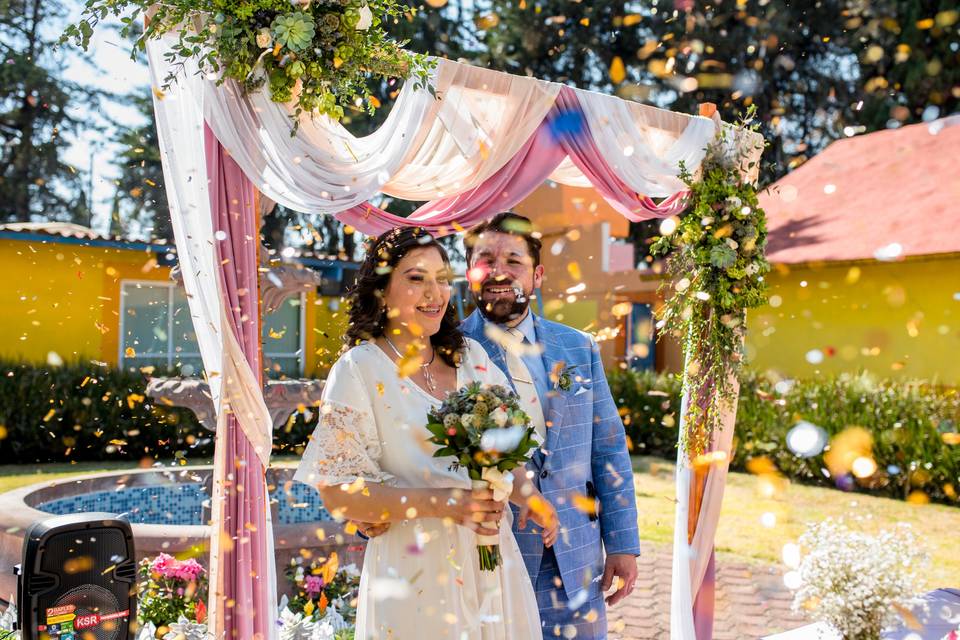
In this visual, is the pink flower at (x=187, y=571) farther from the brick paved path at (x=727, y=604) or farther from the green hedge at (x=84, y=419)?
the green hedge at (x=84, y=419)

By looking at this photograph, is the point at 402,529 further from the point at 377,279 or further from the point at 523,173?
the point at 523,173

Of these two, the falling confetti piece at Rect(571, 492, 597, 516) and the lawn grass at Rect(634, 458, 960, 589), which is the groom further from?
the lawn grass at Rect(634, 458, 960, 589)

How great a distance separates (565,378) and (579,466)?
1.10 feet

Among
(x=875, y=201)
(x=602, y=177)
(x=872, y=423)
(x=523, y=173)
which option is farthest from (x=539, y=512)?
(x=875, y=201)

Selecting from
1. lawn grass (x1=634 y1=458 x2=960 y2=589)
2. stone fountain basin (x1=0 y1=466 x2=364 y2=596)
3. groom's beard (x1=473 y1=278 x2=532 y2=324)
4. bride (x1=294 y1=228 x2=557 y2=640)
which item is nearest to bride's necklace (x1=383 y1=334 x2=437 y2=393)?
bride (x1=294 y1=228 x2=557 y2=640)

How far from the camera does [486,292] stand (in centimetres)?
304

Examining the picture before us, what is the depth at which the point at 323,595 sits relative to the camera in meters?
4.66

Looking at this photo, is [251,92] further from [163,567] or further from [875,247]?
[875,247]

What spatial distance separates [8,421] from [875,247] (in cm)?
1291

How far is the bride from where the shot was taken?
2221 millimetres

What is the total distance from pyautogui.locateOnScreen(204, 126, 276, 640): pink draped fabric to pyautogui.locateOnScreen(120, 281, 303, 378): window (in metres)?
9.54

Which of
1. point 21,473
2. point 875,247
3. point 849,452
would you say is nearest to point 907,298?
point 875,247

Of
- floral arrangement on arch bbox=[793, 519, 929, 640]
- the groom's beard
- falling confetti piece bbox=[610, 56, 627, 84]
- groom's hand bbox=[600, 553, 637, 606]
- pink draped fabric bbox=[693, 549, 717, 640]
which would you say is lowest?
pink draped fabric bbox=[693, 549, 717, 640]

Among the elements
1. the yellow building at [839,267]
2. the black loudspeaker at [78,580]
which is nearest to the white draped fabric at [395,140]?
the black loudspeaker at [78,580]
